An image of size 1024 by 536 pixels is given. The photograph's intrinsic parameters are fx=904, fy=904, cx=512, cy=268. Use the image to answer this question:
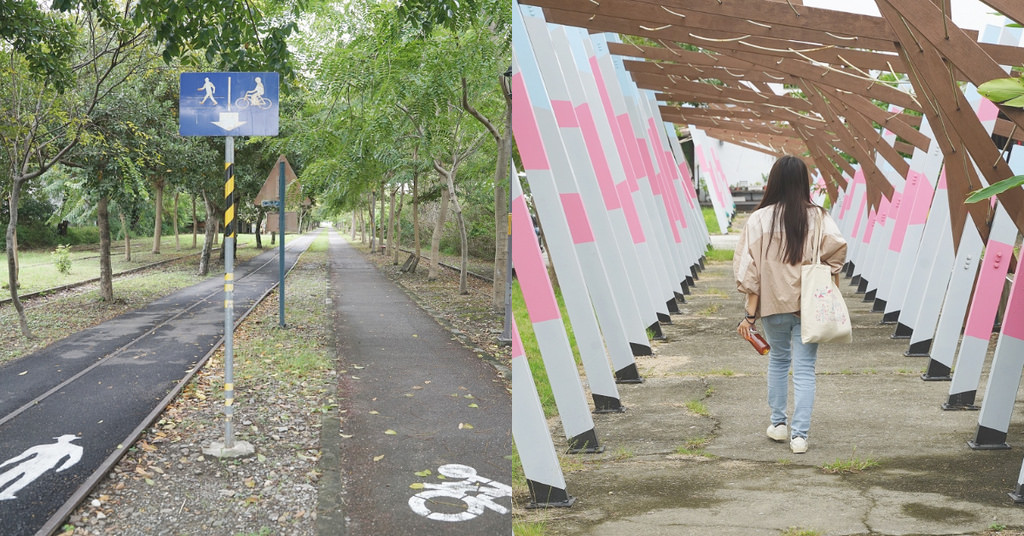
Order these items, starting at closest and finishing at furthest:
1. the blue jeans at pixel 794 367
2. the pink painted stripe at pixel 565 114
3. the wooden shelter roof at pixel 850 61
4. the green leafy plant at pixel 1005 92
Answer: the green leafy plant at pixel 1005 92, the wooden shelter roof at pixel 850 61, the blue jeans at pixel 794 367, the pink painted stripe at pixel 565 114

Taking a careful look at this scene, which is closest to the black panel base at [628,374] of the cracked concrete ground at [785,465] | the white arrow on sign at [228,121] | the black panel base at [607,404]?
the cracked concrete ground at [785,465]

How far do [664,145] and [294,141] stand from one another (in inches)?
335

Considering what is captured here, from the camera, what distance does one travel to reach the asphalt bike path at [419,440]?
5746 mm

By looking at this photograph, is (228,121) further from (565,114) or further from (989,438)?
(989,438)

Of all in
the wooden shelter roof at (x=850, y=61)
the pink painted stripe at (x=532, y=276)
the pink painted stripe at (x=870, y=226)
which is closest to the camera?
the pink painted stripe at (x=532, y=276)

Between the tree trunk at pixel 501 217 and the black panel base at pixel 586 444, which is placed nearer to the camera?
the black panel base at pixel 586 444

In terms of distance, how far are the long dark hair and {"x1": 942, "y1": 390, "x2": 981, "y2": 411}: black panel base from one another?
1987 millimetres

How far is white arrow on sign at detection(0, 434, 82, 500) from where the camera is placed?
649 cm

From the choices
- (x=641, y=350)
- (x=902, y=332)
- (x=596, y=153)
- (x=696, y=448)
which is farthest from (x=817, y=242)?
(x=902, y=332)

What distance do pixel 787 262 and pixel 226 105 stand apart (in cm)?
490

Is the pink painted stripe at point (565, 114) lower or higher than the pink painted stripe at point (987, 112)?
lower

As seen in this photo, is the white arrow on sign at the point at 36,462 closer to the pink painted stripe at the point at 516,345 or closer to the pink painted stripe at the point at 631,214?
the pink painted stripe at the point at 516,345

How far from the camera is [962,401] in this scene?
624cm

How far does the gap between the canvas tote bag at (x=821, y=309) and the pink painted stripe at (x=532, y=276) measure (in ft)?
4.58
